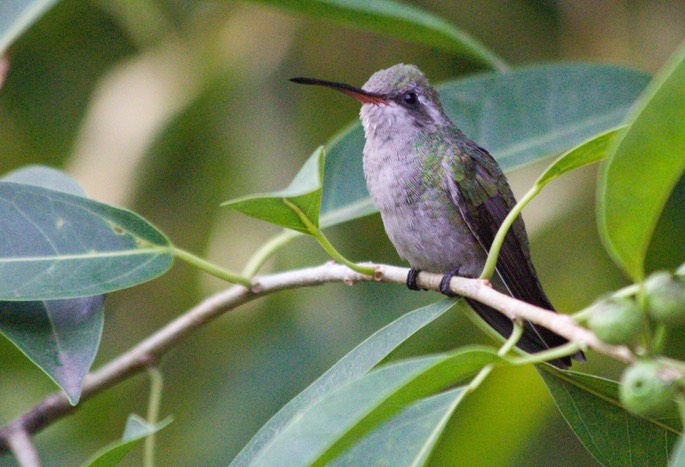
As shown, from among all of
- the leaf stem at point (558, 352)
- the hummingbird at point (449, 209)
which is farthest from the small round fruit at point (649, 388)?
the hummingbird at point (449, 209)

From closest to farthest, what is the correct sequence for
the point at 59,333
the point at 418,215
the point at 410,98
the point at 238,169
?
the point at 59,333, the point at 418,215, the point at 410,98, the point at 238,169

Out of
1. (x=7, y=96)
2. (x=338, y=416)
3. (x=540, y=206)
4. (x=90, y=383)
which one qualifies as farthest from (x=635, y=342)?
(x=7, y=96)

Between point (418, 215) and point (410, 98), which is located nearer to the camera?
point (418, 215)

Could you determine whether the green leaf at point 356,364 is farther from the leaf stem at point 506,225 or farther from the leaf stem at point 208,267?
the leaf stem at point 208,267

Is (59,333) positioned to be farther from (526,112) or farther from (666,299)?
(526,112)

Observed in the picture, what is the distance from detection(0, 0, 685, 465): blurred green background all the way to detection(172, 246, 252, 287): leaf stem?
1627 millimetres

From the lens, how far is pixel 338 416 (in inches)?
47.8

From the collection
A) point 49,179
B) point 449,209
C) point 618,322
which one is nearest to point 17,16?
point 49,179

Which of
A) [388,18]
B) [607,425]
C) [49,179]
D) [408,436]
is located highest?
[388,18]

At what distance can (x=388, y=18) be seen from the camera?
8.99ft

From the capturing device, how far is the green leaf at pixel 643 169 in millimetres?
1171

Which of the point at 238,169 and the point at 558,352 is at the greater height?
the point at 238,169

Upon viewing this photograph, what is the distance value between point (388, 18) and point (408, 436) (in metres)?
1.67

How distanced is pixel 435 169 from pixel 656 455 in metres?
1.21
